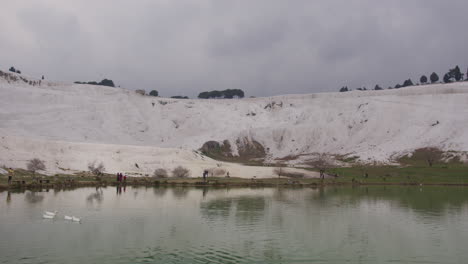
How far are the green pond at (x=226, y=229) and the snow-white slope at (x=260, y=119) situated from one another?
50.5m

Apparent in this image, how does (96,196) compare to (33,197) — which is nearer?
(33,197)

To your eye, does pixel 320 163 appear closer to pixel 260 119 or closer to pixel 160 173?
pixel 160 173

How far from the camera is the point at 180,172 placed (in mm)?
65312

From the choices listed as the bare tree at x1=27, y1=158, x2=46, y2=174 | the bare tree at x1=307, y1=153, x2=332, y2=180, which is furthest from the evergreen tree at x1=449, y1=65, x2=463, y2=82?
the bare tree at x1=27, y1=158, x2=46, y2=174

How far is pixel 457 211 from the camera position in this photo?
3641 cm

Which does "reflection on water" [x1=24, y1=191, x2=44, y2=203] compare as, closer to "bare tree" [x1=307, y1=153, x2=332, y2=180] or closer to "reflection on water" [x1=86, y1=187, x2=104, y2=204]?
"reflection on water" [x1=86, y1=187, x2=104, y2=204]

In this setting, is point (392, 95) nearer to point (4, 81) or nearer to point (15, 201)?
point (4, 81)

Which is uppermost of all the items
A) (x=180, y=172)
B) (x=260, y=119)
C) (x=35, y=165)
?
(x=260, y=119)

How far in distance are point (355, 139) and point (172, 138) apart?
39.2m

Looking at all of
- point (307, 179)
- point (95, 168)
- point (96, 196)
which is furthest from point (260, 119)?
point (96, 196)

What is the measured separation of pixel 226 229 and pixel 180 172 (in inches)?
1551

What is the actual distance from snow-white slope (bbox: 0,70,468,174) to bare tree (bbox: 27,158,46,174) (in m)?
27.1

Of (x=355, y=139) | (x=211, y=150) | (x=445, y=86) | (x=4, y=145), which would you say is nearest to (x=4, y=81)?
(x=211, y=150)

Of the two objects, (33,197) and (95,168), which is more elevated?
(95,168)
